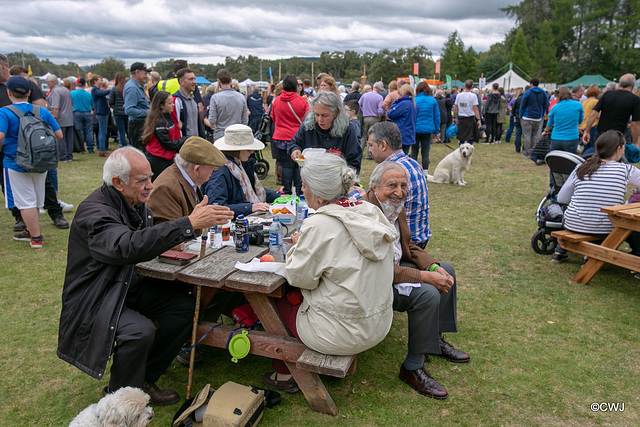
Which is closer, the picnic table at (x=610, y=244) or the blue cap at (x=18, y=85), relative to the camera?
the picnic table at (x=610, y=244)

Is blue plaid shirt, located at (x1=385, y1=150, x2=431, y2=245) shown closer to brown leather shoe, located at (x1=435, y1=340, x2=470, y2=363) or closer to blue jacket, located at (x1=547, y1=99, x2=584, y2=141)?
brown leather shoe, located at (x1=435, y1=340, x2=470, y2=363)

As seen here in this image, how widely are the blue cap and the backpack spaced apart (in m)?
0.20

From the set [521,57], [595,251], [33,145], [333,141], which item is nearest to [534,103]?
[595,251]

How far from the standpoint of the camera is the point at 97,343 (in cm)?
239

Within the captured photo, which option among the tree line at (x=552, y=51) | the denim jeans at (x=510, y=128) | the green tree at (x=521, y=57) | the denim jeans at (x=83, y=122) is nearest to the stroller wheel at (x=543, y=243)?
the denim jeans at (x=510, y=128)

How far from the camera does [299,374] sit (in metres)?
2.67

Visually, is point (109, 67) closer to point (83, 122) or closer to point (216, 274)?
point (83, 122)

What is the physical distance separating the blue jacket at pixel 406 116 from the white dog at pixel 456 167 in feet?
3.27

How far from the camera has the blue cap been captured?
4941 millimetres

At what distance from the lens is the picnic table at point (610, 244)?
161 inches

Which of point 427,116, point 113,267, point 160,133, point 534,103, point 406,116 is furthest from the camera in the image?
point 534,103

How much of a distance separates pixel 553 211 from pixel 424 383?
3114 mm

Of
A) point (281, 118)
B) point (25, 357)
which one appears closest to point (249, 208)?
point (25, 357)

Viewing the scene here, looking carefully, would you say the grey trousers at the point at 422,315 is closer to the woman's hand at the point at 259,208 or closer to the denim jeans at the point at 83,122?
the woman's hand at the point at 259,208
